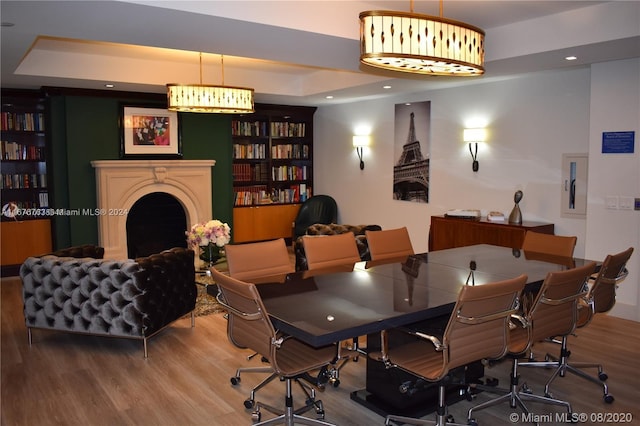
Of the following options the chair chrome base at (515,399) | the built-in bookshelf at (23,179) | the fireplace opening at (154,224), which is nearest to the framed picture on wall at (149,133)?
the fireplace opening at (154,224)

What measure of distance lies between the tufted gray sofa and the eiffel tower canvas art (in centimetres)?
422

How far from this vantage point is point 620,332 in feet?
16.7

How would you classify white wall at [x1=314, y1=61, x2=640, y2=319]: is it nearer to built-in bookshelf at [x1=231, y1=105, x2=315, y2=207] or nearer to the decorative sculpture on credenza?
the decorative sculpture on credenza

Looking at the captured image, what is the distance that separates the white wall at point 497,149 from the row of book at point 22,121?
4.69m

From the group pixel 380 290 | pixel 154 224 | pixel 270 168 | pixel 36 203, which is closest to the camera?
pixel 380 290

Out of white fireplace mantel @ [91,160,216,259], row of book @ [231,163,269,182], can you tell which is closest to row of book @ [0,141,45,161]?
white fireplace mantel @ [91,160,216,259]

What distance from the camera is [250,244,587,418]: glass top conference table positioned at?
9.00 feet

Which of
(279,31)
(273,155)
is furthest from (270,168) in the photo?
(279,31)

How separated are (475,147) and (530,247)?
2.60 metres

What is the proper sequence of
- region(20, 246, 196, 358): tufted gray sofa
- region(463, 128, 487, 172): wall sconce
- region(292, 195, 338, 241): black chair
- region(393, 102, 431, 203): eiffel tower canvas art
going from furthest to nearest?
region(292, 195, 338, 241): black chair < region(393, 102, 431, 203): eiffel tower canvas art < region(463, 128, 487, 172): wall sconce < region(20, 246, 196, 358): tufted gray sofa

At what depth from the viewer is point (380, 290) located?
3357mm

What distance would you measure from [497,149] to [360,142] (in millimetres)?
2595

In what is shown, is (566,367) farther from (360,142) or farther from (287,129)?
(287,129)

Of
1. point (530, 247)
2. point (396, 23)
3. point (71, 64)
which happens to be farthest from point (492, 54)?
point (71, 64)
